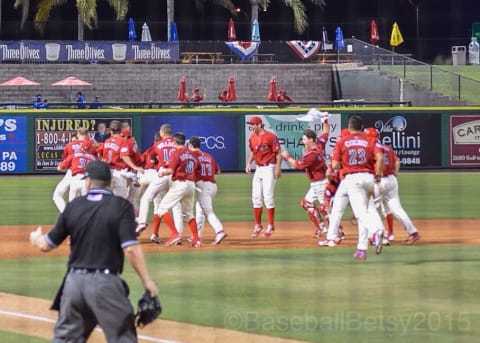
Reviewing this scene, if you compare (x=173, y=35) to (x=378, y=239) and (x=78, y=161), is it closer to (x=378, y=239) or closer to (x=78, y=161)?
(x=78, y=161)

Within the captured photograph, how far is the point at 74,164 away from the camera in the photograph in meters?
17.5

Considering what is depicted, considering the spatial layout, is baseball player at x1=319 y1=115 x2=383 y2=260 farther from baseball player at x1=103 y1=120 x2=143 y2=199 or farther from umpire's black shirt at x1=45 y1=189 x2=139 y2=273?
umpire's black shirt at x1=45 y1=189 x2=139 y2=273

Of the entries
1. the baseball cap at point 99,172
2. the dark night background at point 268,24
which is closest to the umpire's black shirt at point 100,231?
the baseball cap at point 99,172

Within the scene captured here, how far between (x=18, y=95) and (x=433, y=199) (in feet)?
69.8

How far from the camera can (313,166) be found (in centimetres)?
1717

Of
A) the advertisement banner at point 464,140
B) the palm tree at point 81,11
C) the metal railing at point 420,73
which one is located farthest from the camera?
the metal railing at point 420,73

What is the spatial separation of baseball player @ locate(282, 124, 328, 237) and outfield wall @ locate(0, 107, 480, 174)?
17.3 m

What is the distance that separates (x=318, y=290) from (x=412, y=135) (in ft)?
78.5

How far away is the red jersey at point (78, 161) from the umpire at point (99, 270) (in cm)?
992

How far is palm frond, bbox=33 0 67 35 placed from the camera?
4494cm

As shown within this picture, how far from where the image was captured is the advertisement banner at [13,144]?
3384 cm

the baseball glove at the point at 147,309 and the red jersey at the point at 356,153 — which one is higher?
the red jersey at the point at 356,153

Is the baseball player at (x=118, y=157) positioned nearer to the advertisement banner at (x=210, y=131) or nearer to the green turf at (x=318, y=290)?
the green turf at (x=318, y=290)

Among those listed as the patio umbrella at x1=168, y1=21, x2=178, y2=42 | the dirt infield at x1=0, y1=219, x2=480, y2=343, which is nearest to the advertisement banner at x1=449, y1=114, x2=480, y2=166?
the patio umbrella at x1=168, y1=21, x2=178, y2=42
